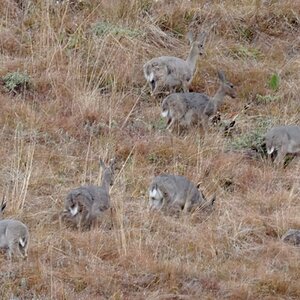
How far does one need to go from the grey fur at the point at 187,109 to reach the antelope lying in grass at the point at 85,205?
2.44m

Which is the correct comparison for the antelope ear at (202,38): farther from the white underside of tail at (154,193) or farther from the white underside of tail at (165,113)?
the white underside of tail at (154,193)

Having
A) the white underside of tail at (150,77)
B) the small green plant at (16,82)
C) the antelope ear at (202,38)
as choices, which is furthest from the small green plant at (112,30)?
the small green plant at (16,82)

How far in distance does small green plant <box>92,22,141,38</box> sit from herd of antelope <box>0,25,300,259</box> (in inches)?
29.2

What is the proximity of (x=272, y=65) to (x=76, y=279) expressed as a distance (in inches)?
244

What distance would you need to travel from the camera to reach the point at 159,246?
8336 mm

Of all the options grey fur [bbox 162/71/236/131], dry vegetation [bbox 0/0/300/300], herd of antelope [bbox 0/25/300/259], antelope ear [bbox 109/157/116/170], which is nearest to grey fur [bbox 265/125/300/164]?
herd of antelope [bbox 0/25/300/259]

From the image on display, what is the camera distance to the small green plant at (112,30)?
12906 mm

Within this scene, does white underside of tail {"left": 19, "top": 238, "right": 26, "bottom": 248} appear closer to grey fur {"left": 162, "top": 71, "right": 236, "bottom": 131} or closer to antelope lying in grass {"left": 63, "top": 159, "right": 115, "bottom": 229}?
antelope lying in grass {"left": 63, "top": 159, "right": 115, "bottom": 229}

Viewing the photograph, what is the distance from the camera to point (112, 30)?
1294 centimetres

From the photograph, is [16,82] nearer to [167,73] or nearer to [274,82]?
[167,73]

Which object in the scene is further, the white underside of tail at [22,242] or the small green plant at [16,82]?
the small green plant at [16,82]

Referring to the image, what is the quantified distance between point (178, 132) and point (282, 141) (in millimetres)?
1188

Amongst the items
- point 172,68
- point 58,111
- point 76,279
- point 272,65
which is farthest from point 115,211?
point 272,65

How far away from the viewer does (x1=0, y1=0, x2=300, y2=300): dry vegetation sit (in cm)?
783
